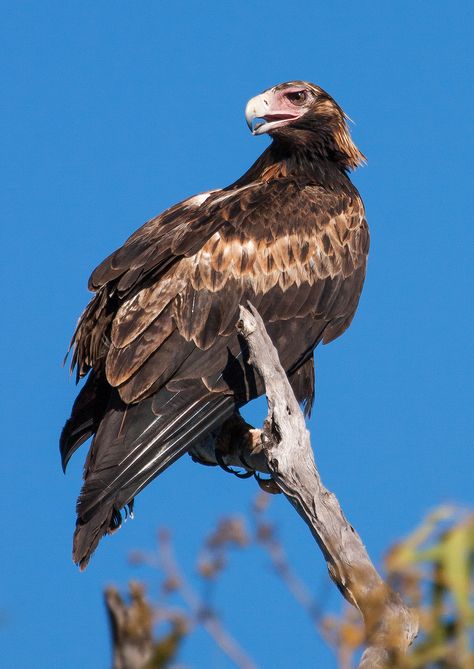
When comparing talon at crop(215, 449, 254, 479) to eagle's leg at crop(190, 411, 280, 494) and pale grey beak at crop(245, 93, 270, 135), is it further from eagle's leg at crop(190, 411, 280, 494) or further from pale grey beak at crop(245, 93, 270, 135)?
pale grey beak at crop(245, 93, 270, 135)

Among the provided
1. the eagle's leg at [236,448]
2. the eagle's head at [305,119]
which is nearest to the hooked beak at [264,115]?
the eagle's head at [305,119]

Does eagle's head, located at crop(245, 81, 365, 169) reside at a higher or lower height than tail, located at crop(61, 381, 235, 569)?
higher

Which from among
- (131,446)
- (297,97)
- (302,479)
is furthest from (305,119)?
(302,479)

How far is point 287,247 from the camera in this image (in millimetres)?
7910

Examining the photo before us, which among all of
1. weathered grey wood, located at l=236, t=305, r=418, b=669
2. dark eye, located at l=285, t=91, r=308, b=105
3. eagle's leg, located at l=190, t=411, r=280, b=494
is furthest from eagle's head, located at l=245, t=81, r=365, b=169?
weathered grey wood, located at l=236, t=305, r=418, b=669

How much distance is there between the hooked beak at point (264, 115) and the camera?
8.50m

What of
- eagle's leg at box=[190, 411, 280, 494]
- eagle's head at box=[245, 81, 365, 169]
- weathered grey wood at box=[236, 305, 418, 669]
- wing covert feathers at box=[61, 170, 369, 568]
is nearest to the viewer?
weathered grey wood at box=[236, 305, 418, 669]

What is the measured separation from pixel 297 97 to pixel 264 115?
0.41 meters

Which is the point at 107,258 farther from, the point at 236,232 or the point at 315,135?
the point at 315,135

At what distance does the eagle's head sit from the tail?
2.65 m

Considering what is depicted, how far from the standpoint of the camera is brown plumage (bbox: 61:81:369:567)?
6715mm

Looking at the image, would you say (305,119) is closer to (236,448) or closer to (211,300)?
(211,300)

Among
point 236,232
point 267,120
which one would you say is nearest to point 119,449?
point 236,232

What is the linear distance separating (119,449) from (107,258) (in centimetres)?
180
